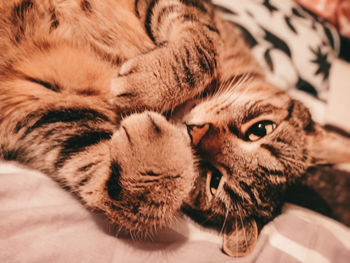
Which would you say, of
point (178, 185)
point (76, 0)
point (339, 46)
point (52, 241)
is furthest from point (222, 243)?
point (339, 46)

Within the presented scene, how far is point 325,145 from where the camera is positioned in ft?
3.13

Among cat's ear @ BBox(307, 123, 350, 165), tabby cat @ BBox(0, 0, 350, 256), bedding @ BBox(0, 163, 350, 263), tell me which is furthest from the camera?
cat's ear @ BBox(307, 123, 350, 165)

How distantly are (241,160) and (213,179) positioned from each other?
0.42 feet

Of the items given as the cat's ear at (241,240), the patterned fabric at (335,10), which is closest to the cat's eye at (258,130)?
the cat's ear at (241,240)

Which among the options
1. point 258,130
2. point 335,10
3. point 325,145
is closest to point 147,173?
point 258,130

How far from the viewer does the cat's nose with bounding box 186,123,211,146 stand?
77 centimetres

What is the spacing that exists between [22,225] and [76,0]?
681 mm

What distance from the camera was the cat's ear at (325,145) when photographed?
3.08 feet

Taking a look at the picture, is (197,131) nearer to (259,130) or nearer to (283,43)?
(259,130)

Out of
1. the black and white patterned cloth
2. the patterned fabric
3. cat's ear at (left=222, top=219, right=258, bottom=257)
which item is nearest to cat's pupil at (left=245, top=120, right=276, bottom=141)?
cat's ear at (left=222, top=219, right=258, bottom=257)

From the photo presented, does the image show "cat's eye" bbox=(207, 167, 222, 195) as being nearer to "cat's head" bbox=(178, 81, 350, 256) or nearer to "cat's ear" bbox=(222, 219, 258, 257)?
"cat's head" bbox=(178, 81, 350, 256)

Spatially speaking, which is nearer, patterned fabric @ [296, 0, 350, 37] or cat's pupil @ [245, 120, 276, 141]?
cat's pupil @ [245, 120, 276, 141]

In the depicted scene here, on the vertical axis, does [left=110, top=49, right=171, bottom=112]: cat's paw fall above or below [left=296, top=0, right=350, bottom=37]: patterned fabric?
below

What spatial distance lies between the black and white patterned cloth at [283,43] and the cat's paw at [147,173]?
934 mm
